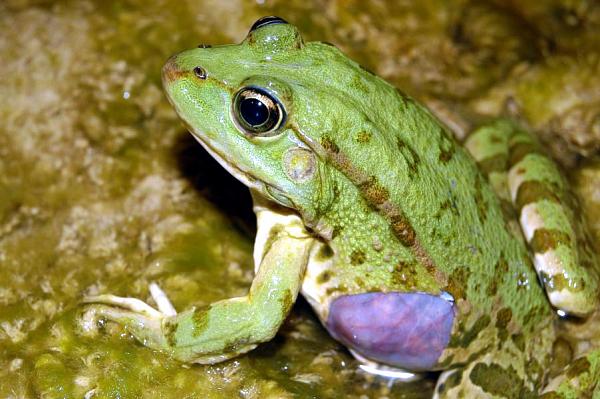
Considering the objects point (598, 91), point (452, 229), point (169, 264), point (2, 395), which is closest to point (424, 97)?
point (598, 91)

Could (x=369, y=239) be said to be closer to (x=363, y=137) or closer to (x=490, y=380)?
(x=363, y=137)

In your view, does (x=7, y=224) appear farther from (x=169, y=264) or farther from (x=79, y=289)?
(x=169, y=264)

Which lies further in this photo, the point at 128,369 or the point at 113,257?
the point at 113,257

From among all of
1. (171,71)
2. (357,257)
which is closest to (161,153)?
(171,71)

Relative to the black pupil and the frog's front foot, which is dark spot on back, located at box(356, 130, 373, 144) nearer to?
the black pupil

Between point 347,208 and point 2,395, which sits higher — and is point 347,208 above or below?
above

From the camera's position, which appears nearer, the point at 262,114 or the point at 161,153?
the point at 262,114

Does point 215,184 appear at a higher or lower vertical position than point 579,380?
higher

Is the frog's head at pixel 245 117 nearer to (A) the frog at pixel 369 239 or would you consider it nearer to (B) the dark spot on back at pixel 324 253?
(A) the frog at pixel 369 239
